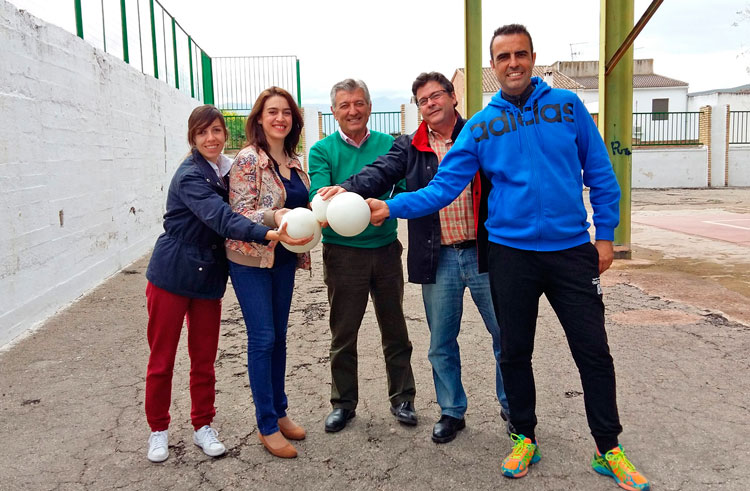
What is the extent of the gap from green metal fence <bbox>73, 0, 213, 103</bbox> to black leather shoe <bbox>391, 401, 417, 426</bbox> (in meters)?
6.49

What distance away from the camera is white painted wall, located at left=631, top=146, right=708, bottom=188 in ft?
89.0

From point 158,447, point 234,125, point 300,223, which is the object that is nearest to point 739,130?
point 234,125

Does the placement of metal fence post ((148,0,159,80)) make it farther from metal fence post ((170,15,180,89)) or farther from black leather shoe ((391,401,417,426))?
black leather shoe ((391,401,417,426))

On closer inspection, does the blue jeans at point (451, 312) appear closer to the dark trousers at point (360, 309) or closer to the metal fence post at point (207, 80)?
the dark trousers at point (360, 309)

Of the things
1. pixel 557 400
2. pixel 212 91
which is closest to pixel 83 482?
pixel 557 400

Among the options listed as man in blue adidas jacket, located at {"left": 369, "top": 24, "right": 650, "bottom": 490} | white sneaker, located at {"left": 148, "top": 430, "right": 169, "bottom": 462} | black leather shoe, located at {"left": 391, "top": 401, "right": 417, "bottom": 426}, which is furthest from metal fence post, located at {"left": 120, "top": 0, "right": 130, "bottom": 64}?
man in blue adidas jacket, located at {"left": 369, "top": 24, "right": 650, "bottom": 490}

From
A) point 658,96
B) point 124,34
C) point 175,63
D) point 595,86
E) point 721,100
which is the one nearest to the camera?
point 124,34

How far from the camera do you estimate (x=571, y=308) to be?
9.16 ft

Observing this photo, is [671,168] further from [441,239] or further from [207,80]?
[441,239]

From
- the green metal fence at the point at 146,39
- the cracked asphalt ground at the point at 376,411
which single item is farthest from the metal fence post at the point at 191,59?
the cracked asphalt ground at the point at 376,411

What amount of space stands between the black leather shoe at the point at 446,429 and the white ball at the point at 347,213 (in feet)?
3.72

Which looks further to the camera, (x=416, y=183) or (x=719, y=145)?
(x=719, y=145)

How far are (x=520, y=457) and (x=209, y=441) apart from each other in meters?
1.56

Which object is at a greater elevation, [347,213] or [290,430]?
[347,213]
